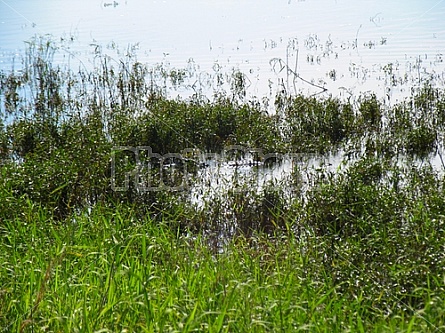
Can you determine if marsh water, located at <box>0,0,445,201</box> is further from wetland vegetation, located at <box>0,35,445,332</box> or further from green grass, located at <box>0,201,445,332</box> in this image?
green grass, located at <box>0,201,445,332</box>

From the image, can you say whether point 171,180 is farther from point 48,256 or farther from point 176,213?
point 48,256

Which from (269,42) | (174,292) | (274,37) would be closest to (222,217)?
(174,292)

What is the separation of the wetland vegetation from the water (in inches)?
58.4

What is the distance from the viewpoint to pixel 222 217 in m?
6.03

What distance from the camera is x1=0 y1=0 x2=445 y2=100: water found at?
38.4 ft

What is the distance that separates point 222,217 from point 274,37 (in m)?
10.7

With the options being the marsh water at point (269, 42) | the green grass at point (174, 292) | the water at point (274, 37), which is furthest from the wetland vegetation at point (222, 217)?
the water at point (274, 37)

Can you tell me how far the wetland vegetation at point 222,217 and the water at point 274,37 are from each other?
1.48 m

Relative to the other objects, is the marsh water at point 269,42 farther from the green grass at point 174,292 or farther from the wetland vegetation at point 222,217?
the green grass at point 174,292

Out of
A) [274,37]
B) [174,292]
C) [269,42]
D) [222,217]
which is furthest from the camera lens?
[274,37]

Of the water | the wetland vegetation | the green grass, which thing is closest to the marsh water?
the water

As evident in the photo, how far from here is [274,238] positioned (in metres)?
5.40

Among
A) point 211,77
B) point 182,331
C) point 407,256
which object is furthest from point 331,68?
point 182,331

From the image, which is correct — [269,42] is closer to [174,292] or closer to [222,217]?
[222,217]
